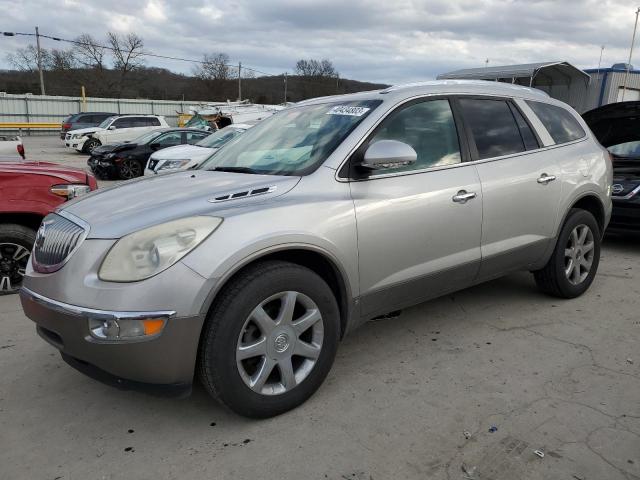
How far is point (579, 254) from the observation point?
4.59m

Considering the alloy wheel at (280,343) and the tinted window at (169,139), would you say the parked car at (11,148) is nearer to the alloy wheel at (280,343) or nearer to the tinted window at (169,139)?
the tinted window at (169,139)

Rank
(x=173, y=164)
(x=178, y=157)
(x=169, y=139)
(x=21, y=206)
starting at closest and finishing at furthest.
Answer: (x=21, y=206), (x=173, y=164), (x=178, y=157), (x=169, y=139)

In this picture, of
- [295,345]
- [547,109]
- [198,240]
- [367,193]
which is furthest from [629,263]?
[198,240]

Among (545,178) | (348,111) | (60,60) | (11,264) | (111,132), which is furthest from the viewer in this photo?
(60,60)

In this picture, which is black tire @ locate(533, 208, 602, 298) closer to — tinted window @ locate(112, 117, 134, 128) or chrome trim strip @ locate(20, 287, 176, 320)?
chrome trim strip @ locate(20, 287, 176, 320)

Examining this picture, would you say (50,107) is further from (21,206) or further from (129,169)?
(21,206)

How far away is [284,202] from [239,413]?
1.09 meters

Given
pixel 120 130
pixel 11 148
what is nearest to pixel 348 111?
pixel 11 148

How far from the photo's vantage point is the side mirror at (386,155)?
2.96m

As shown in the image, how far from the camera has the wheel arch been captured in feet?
8.32

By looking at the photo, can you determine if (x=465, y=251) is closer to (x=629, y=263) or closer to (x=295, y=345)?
(x=295, y=345)

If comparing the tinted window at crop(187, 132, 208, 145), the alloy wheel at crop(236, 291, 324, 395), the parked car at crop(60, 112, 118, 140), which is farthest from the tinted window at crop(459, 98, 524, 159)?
the parked car at crop(60, 112, 118, 140)

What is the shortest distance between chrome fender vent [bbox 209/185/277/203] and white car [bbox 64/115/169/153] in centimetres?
2090

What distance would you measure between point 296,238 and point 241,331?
538 mm
